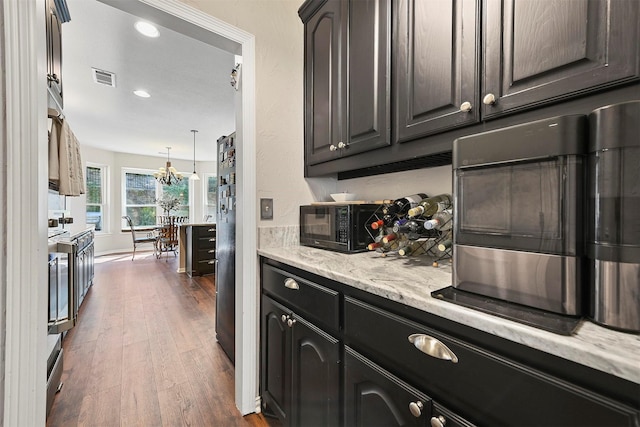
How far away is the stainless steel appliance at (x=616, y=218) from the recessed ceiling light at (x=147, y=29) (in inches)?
110

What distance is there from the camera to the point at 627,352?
1.34ft

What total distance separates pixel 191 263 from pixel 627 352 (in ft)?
15.8

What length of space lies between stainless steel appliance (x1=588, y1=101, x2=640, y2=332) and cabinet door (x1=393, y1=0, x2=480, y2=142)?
0.43 metres

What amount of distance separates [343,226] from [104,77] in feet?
11.1

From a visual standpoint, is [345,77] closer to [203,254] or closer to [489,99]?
A: [489,99]

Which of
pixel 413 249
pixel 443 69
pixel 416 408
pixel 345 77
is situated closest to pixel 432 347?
pixel 416 408

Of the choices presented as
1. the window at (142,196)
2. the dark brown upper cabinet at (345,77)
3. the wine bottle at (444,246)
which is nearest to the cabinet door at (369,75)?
→ the dark brown upper cabinet at (345,77)

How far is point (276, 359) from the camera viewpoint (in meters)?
1.33

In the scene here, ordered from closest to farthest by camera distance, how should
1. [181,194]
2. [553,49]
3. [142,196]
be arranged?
[553,49], [142,196], [181,194]

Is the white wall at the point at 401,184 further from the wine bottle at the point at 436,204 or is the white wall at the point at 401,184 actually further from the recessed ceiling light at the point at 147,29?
the recessed ceiling light at the point at 147,29

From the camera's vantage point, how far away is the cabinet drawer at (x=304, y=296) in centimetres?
97

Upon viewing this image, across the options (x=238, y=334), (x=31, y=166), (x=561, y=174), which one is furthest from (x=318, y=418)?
(x=31, y=166)

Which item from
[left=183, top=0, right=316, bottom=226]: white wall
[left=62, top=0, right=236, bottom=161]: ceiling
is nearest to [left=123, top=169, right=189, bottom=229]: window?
[left=62, top=0, right=236, bottom=161]: ceiling

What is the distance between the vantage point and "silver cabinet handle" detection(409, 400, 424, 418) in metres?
0.67
